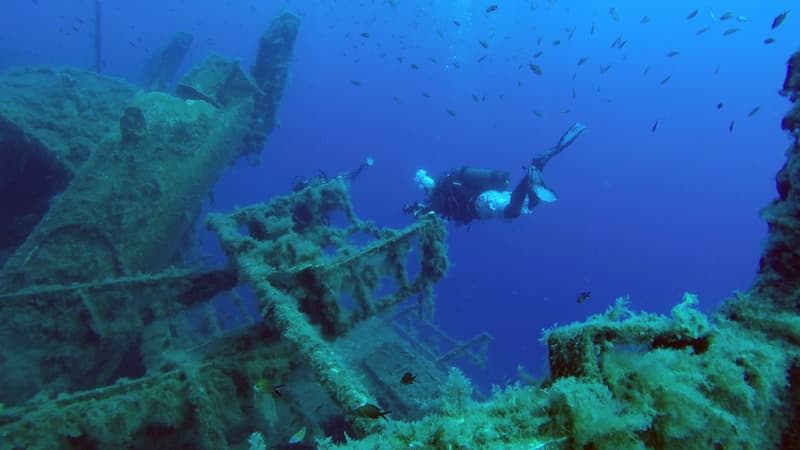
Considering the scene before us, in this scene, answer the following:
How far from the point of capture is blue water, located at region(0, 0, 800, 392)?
193ft

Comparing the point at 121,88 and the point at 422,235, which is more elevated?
the point at 121,88

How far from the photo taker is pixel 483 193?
9234 mm

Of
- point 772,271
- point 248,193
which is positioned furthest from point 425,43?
point 772,271

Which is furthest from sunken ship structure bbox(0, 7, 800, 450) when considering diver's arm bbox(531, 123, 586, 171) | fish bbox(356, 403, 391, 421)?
diver's arm bbox(531, 123, 586, 171)

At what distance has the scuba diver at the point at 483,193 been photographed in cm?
865

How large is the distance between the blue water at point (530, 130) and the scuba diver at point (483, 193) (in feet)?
67.2

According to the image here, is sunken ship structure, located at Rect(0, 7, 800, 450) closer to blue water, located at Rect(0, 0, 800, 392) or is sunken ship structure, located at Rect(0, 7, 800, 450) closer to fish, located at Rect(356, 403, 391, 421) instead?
fish, located at Rect(356, 403, 391, 421)

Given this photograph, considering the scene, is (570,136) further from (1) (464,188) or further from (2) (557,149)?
(1) (464,188)

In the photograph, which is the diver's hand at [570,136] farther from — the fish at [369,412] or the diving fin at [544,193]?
the fish at [369,412]

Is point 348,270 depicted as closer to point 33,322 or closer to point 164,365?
point 164,365

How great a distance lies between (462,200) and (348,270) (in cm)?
560

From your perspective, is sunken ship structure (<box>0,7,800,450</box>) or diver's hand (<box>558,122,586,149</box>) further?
A: diver's hand (<box>558,122,586,149</box>)

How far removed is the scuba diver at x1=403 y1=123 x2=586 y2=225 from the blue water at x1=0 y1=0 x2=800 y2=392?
2048 centimetres

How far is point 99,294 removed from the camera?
16.7 ft
